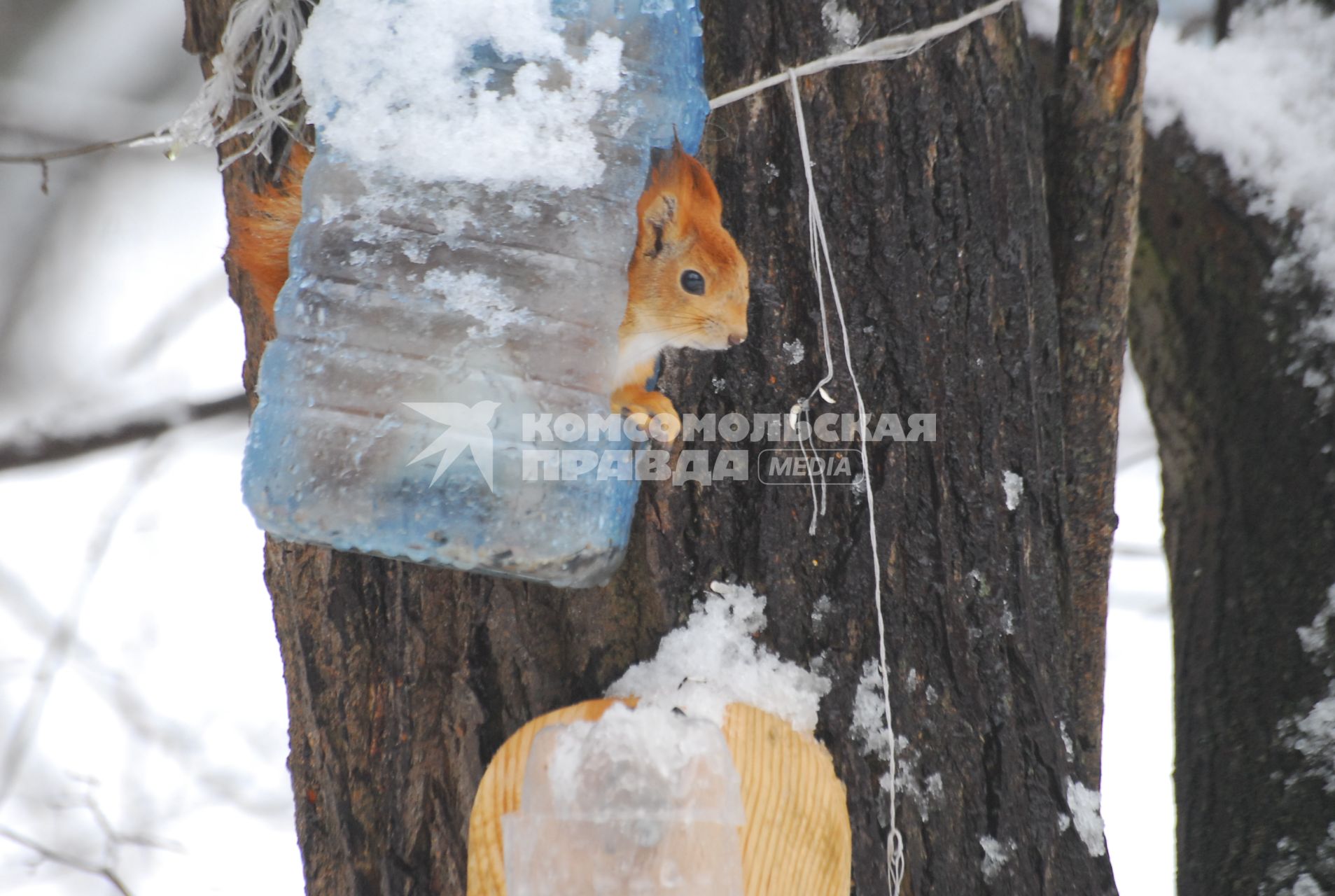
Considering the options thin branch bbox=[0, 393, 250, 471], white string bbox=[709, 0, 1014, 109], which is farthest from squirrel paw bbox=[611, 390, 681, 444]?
thin branch bbox=[0, 393, 250, 471]

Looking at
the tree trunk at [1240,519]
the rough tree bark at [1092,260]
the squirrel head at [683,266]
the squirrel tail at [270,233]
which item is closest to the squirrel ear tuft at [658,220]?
the squirrel head at [683,266]

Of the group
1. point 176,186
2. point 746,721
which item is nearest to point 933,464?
point 746,721

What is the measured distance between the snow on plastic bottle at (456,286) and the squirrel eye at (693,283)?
2.4 inches

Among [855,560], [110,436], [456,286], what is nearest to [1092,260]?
[855,560]

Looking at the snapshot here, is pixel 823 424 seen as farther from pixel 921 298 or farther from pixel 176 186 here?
pixel 176 186

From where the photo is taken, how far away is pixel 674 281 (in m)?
0.95

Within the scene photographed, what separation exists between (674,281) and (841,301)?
9.5 inches

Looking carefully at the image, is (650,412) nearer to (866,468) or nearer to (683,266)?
(683,266)

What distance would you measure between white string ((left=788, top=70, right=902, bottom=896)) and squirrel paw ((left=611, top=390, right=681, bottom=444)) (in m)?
0.18

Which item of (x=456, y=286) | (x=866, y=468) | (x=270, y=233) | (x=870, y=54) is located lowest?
(x=866, y=468)

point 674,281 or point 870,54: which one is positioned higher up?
point 870,54

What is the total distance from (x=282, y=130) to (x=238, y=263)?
227 mm

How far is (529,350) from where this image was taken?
882 mm

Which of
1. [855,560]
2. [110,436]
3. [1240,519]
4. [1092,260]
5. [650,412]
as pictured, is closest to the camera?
[650,412]
